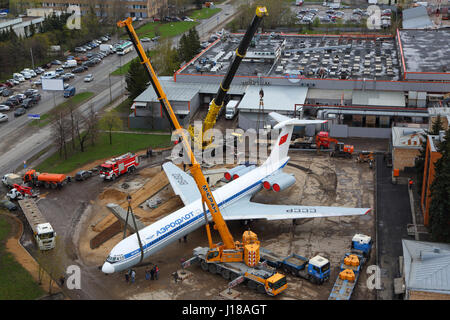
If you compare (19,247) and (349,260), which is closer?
(349,260)

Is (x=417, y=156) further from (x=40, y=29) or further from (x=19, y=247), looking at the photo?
(x=40, y=29)

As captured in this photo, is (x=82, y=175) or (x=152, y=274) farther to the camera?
(x=82, y=175)

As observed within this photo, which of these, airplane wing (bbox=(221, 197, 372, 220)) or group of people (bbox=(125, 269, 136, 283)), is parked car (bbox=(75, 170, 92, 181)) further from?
group of people (bbox=(125, 269, 136, 283))

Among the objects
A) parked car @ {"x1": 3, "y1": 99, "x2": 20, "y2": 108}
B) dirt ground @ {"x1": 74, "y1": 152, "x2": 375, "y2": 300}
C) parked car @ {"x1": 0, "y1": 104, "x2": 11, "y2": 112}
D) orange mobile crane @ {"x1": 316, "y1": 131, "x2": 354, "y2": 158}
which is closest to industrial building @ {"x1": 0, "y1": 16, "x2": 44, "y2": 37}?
parked car @ {"x1": 3, "y1": 99, "x2": 20, "y2": 108}

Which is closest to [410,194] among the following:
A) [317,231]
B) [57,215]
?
[317,231]

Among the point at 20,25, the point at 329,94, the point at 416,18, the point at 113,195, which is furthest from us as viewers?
the point at 416,18

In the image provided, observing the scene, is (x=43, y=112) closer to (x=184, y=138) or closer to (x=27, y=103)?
(x=27, y=103)

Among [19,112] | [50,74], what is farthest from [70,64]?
[19,112]
